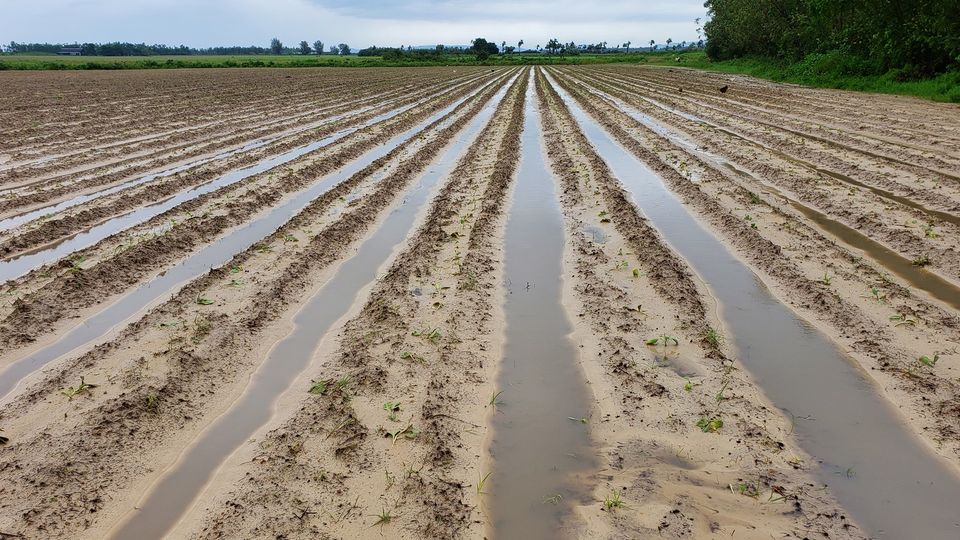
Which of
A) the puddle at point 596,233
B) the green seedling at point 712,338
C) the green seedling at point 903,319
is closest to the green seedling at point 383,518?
the green seedling at point 712,338

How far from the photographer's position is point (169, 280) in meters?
6.61

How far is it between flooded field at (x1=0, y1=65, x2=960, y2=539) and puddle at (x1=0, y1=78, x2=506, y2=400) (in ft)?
0.15

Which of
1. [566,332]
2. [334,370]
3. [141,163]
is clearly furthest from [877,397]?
[141,163]

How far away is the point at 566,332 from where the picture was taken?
5.34 m

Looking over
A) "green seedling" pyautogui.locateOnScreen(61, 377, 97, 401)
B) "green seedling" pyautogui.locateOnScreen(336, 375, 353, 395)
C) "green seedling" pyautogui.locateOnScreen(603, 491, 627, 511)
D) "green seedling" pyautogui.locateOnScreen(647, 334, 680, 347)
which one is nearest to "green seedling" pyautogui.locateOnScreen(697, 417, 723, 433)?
"green seedling" pyautogui.locateOnScreen(603, 491, 627, 511)

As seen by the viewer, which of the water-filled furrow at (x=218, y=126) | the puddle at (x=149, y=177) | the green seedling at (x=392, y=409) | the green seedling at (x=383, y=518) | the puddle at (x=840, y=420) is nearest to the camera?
the green seedling at (x=383, y=518)

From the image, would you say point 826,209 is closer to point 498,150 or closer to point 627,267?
point 627,267

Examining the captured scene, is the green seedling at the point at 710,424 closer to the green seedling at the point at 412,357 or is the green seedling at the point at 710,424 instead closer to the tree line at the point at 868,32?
the green seedling at the point at 412,357

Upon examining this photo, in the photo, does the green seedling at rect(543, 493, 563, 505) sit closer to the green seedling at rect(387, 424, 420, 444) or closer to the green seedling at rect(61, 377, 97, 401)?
the green seedling at rect(387, 424, 420, 444)

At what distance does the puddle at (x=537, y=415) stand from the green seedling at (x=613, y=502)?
0.39ft

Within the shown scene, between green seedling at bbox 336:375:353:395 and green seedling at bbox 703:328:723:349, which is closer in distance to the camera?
green seedling at bbox 336:375:353:395

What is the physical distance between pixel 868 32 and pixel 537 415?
3330cm

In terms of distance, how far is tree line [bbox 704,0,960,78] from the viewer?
2412 centimetres

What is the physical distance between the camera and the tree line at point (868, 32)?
2412 centimetres
